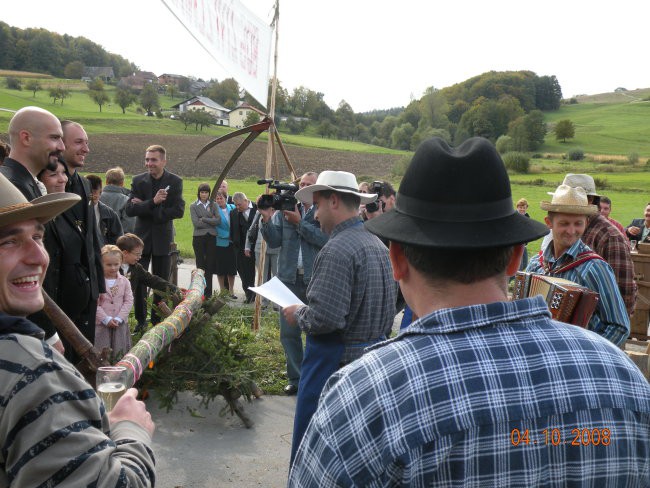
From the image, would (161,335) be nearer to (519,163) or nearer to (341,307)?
(341,307)

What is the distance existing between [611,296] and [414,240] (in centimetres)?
254

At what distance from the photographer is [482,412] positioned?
108 cm

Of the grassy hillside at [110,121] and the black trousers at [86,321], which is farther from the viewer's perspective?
the grassy hillside at [110,121]

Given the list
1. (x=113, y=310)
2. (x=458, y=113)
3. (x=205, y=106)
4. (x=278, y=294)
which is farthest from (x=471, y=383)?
(x=205, y=106)

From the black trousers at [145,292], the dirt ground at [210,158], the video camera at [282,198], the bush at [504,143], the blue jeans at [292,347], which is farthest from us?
the bush at [504,143]

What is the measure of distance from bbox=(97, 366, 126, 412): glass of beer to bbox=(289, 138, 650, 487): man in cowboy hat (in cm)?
115

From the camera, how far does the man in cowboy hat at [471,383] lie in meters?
1.07

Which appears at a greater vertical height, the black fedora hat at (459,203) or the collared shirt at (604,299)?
the black fedora hat at (459,203)

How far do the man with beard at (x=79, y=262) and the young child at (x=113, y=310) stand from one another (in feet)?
2.42

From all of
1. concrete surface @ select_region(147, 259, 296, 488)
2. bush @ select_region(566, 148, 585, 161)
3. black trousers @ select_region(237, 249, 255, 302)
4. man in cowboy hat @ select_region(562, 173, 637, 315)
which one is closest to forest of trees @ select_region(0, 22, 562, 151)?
bush @ select_region(566, 148, 585, 161)

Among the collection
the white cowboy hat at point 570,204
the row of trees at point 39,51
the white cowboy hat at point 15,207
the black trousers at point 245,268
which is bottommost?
the black trousers at point 245,268

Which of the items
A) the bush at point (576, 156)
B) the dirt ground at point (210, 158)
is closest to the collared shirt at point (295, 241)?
the dirt ground at point (210, 158)
